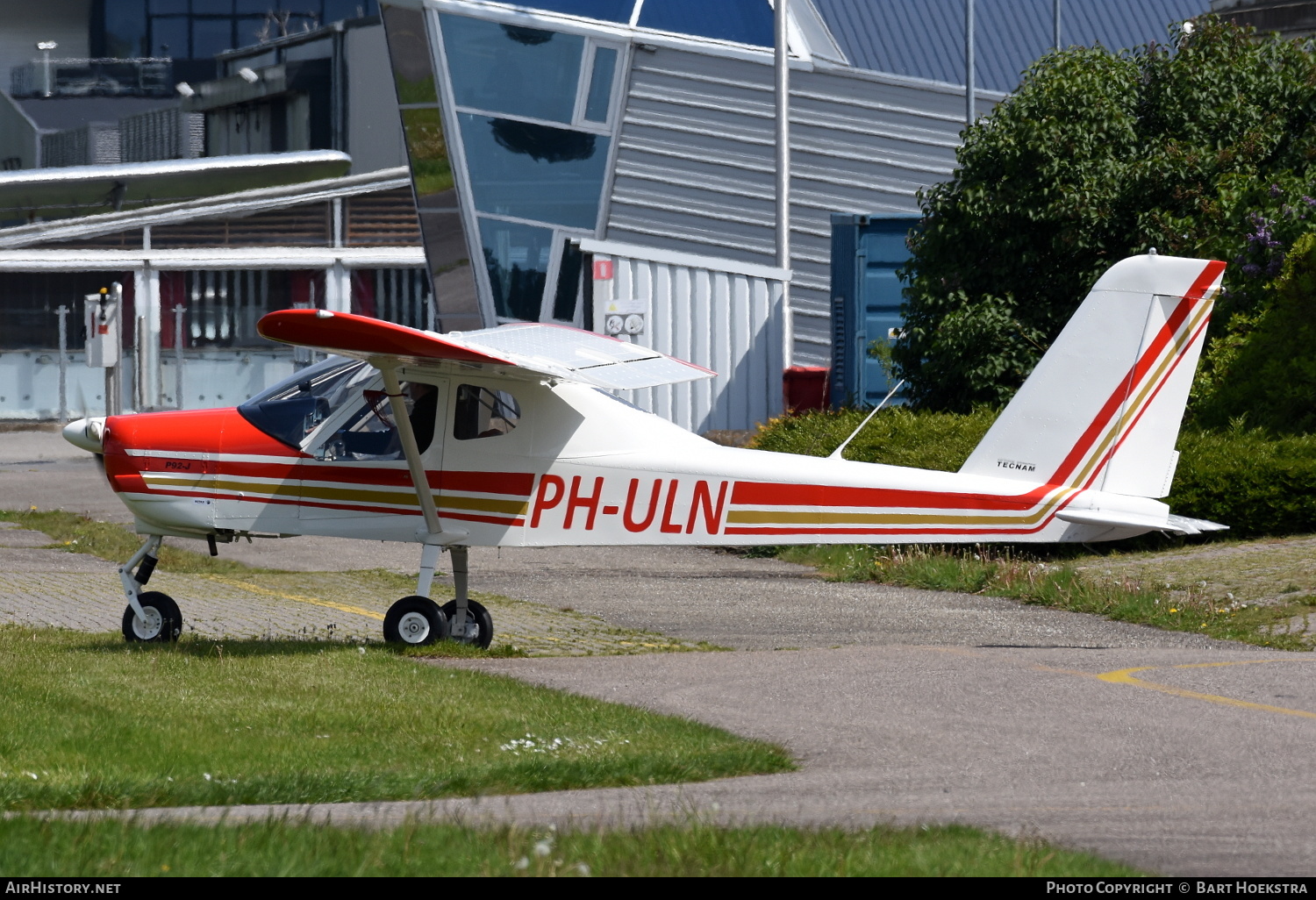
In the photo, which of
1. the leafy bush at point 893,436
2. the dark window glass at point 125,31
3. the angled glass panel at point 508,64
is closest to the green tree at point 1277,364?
the leafy bush at point 893,436

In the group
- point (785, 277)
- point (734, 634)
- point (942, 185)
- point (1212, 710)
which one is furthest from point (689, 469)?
point (785, 277)

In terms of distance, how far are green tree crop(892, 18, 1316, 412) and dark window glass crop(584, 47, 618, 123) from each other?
27.1ft

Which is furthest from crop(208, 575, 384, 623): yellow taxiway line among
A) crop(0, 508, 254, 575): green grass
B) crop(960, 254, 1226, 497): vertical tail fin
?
crop(960, 254, 1226, 497): vertical tail fin

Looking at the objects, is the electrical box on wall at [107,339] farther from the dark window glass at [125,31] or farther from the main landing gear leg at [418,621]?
the dark window glass at [125,31]

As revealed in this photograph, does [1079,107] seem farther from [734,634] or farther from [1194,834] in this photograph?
[1194,834]

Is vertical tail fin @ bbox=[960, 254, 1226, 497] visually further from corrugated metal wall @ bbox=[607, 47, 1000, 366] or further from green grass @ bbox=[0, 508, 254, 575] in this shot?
corrugated metal wall @ bbox=[607, 47, 1000, 366]

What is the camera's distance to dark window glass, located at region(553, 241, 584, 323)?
89.1 feet

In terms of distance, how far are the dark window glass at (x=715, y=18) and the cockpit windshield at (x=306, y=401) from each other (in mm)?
16872

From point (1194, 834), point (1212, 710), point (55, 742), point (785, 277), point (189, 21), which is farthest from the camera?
point (189, 21)

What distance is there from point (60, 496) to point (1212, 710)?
19.5 metres

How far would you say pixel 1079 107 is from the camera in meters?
19.6

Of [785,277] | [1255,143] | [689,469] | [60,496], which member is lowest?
[60,496]

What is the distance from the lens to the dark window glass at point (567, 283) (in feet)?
89.1
